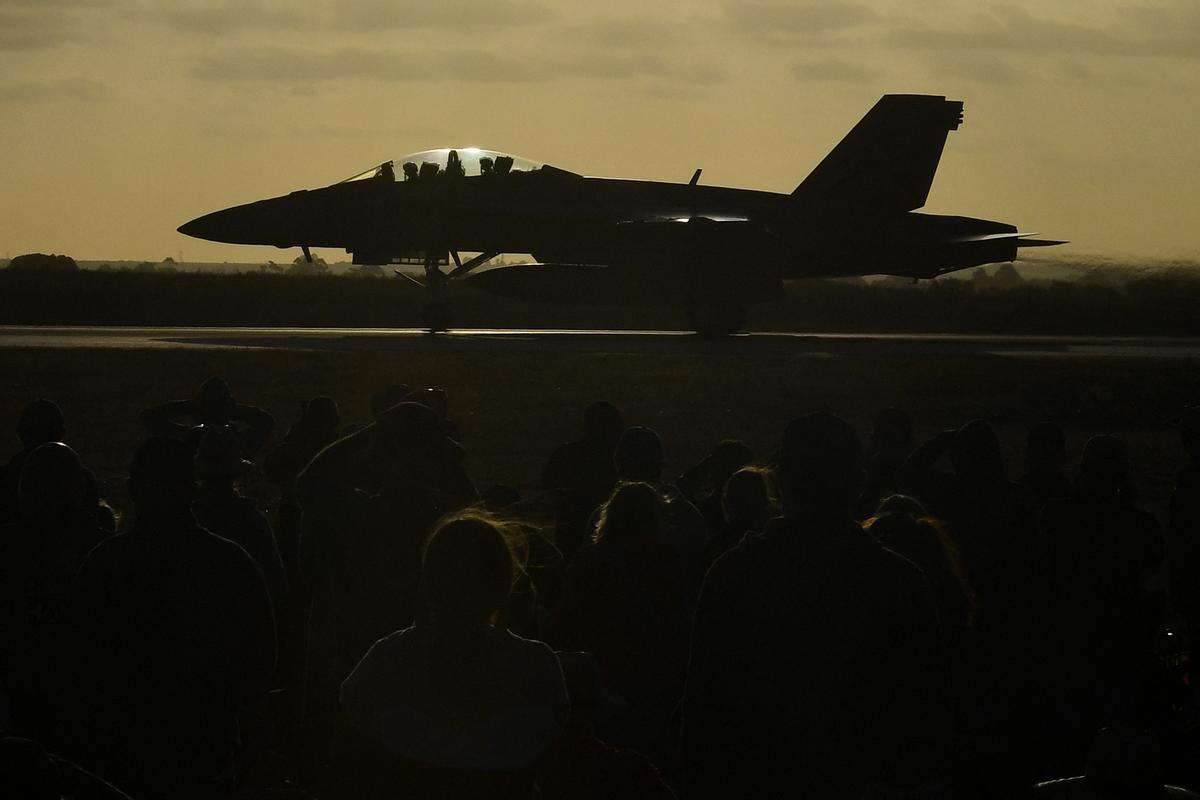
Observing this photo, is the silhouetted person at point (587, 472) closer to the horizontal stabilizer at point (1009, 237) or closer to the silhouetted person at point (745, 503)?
the silhouetted person at point (745, 503)

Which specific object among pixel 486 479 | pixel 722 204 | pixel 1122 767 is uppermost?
pixel 722 204

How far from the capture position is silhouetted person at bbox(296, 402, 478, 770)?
5.69 meters

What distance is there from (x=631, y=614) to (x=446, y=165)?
28612mm

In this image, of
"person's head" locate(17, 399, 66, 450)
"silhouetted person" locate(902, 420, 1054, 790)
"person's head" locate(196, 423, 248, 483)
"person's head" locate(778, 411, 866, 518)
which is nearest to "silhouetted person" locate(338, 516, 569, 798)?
"person's head" locate(778, 411, 866, 518)

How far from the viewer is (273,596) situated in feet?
20.2

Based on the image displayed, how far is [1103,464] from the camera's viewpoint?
661 cm

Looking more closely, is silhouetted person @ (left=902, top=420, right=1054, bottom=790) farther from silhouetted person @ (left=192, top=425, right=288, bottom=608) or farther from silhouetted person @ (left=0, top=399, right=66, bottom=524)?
silhouetted person @ (left=0, top=399, right=66, bottom=524)

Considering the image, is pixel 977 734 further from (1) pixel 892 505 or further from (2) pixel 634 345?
(2) pixel 634 345

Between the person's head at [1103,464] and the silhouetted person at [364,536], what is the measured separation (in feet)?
8.85

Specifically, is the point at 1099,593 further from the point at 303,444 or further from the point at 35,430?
the point at 35,430

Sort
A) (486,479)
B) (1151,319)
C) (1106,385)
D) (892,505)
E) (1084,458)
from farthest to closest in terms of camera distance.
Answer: (1151,319)
(1106,385)
(486,479)
(1084,458)
(892,505)

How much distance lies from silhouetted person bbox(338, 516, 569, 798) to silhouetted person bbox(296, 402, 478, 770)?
81.2 inches

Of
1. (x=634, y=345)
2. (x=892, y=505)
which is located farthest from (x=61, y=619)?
(x=634, y=345)

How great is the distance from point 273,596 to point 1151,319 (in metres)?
46.1
